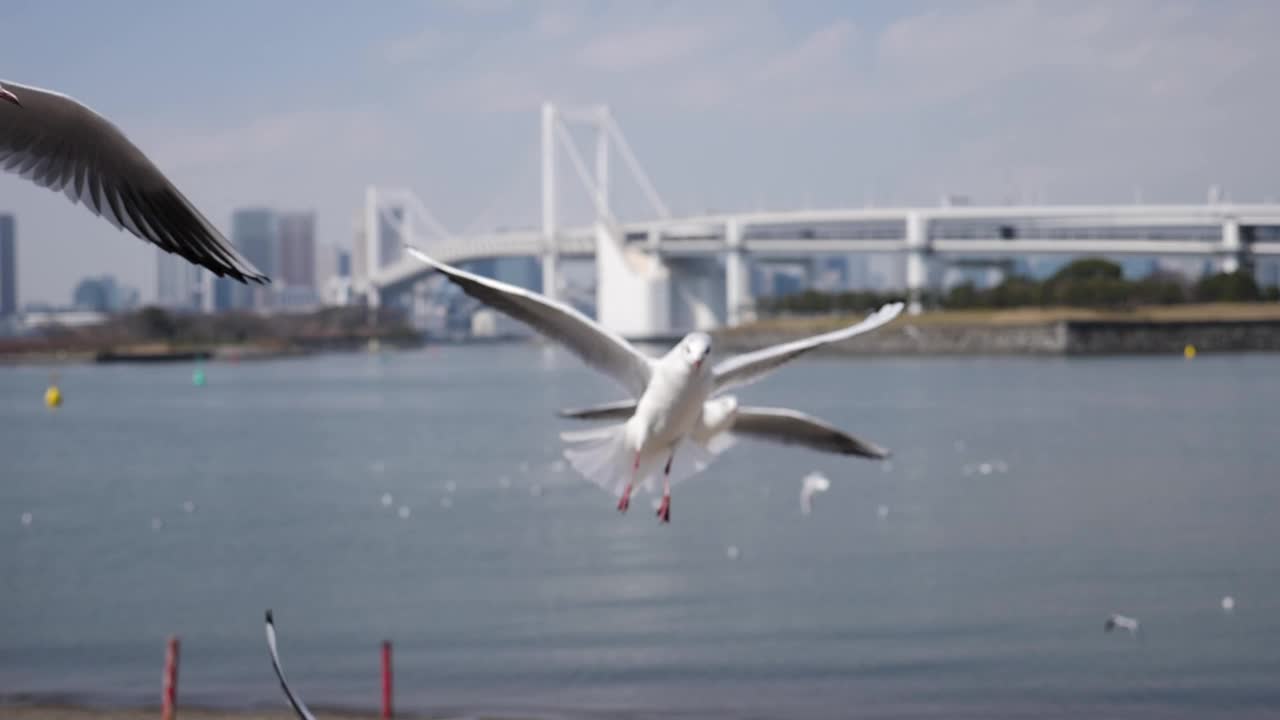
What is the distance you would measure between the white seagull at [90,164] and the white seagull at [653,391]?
0.67m

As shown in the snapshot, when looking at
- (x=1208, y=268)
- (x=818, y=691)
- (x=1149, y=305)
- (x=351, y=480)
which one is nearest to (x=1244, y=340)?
(x=1149, y=305)

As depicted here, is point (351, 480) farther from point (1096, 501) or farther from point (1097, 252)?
point (1097, 252)

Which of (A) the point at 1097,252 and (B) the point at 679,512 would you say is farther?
(A) the point at 1097,252

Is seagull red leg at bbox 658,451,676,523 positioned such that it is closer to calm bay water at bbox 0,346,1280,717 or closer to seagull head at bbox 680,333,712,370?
seagull head at bbox 680,333,712,370

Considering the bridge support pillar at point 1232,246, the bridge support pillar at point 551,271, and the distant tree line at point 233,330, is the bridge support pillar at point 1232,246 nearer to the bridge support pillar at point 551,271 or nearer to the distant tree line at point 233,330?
the bridge support pillar at point 551,271

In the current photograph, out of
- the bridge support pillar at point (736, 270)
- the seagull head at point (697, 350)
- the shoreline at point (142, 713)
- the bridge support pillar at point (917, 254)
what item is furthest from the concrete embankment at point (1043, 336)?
the seagull head at point (697, 350)

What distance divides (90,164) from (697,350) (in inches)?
47.2

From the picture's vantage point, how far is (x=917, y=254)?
45.0 meters

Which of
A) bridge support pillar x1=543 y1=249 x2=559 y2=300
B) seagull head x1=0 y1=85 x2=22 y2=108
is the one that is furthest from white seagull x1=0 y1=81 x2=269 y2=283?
bridge support pillar x1=543 y1=249 x2=559 y2=300

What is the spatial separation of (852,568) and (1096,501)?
3906mm

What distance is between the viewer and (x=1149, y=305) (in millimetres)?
42312

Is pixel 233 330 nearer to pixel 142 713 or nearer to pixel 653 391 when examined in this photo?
pixel 142 713

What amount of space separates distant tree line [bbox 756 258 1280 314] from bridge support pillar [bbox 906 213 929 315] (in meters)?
0.48

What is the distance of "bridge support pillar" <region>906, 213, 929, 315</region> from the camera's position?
1763 inches
